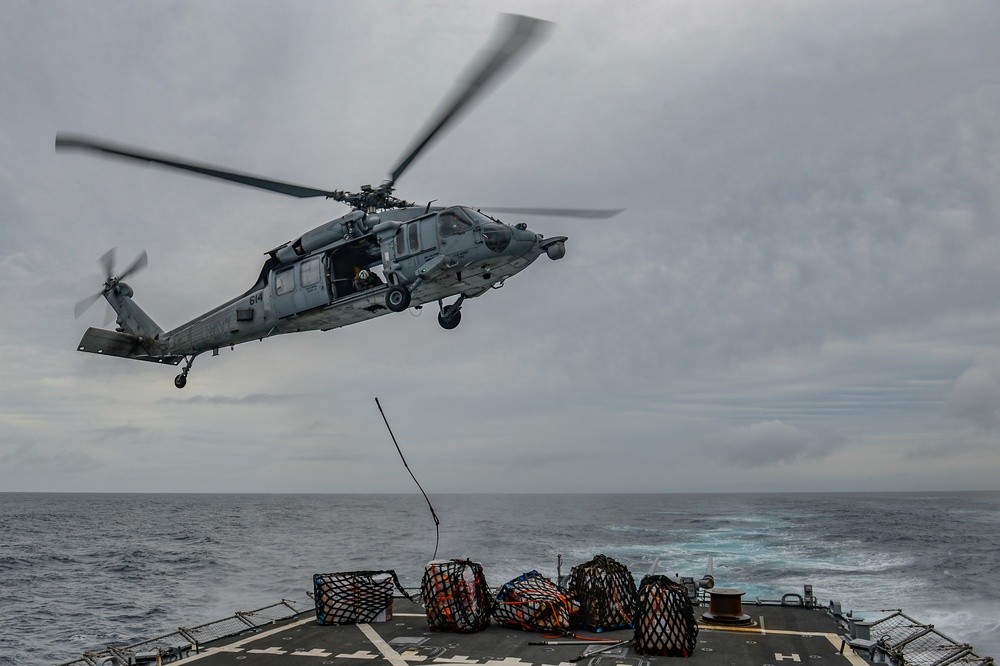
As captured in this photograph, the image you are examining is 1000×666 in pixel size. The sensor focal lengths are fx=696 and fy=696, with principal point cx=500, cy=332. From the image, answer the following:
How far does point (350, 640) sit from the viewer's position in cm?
1595

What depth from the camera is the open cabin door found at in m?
18.1

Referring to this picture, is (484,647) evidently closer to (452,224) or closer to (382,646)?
(382,646)

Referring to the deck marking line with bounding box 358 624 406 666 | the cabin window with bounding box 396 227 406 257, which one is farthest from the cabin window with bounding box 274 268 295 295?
the deck marking line with bounding box 358 624 406 666

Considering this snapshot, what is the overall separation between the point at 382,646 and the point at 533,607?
3.58 m

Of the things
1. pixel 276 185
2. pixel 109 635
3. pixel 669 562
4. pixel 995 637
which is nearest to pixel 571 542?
pixel 669 562

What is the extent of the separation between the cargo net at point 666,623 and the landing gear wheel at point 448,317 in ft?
25.4

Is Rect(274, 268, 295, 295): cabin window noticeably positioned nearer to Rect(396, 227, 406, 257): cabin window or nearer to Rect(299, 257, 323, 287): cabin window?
Rect(299, 257, 323, 287): cabin window

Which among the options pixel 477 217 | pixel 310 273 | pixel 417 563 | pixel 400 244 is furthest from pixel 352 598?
pixel 417 563

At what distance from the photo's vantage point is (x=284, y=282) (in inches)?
742

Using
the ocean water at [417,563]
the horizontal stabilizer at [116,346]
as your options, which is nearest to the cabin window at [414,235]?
the horizontal stabilizer at [116,346]

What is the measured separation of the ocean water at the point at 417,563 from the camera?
3275 centimetres

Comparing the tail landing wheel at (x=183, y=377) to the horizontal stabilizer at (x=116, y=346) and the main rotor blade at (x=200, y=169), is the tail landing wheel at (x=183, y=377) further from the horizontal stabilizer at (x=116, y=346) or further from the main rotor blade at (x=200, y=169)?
the main rotor blade at (x=200, y=169)

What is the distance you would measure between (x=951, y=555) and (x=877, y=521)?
138ft

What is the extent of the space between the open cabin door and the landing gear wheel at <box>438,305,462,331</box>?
299 centimetres
